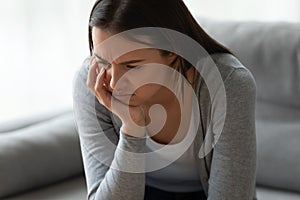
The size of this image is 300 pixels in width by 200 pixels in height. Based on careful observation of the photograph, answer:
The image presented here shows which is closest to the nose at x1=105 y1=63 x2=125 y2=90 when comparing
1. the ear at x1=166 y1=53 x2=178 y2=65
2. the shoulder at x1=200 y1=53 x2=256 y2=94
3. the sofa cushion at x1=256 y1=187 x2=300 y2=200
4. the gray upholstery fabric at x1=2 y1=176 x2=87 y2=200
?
the ear at x1=166 y1=53 x2=178 y2=65

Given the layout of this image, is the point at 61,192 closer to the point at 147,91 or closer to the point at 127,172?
the point at 127,172

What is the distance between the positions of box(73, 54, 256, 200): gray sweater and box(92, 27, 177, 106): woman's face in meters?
0.09

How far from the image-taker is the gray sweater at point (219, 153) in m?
1.22

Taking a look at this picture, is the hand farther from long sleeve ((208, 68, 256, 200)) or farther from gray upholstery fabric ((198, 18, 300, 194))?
gray upholstery fabric ((198, 18, 300, 194))

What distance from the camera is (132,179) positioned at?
127cm

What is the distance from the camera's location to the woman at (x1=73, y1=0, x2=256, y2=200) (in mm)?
1187

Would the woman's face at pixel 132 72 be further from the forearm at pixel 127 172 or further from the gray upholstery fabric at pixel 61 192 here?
the gray upholstery fabric at pixel 61 192

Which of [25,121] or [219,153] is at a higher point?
[219,153]

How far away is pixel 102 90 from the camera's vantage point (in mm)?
1251

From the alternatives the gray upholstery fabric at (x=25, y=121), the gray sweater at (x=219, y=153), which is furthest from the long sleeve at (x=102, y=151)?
the gray upholstery fabric at (x=25, y=121)

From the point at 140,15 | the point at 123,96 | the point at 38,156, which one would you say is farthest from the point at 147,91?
the point at 38,156

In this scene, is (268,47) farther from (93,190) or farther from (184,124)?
(93,190)

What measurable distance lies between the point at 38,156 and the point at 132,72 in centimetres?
57

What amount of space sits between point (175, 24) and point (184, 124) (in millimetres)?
248
